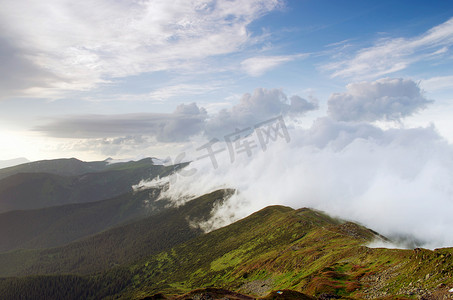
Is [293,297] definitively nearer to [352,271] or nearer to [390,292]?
[390,292]

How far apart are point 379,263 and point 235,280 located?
378 ft

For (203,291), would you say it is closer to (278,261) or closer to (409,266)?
(409,266)

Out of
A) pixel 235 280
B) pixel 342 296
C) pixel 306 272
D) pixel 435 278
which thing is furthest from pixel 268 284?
pixel 435 278

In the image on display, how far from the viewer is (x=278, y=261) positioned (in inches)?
6614

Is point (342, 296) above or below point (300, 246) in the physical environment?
above

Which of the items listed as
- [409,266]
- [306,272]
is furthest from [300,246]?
[409,266]

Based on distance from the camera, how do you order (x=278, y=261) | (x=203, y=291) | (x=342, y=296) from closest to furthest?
(x=342, y=296), (x=203, y=291), (x=278, y=261)

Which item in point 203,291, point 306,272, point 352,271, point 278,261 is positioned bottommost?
point 278,261

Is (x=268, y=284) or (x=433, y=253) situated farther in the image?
(x=268, y=284)

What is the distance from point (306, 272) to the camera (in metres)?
125

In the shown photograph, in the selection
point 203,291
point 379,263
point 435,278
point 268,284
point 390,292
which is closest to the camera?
point 435,278

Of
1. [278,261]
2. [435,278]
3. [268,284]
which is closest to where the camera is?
[435,278]

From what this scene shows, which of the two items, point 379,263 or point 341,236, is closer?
point 379,263

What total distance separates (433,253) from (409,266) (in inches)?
323
